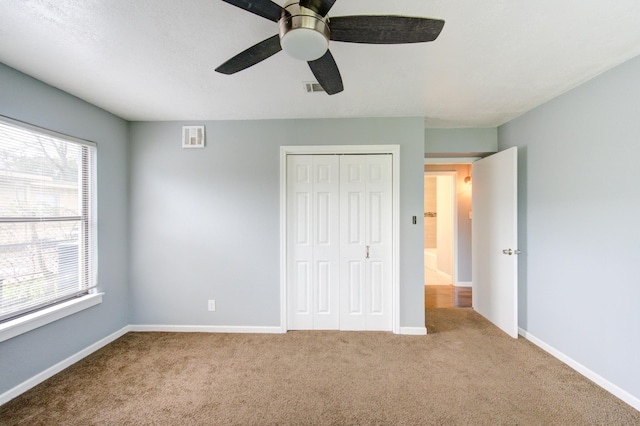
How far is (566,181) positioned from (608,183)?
13.7 inches

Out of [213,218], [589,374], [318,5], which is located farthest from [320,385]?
[318,5]

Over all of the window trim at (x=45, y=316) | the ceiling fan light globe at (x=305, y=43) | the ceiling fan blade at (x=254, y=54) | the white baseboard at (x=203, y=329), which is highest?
the ceiling fan blade at (x=254, y=54)

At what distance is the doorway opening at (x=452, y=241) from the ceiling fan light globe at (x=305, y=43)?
367 centimetres

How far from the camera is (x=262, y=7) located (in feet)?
3.39

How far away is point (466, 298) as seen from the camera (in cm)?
405

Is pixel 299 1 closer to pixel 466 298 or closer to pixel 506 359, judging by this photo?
pixel 506 359

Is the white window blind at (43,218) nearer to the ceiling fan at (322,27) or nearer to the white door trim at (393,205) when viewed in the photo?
the white door trim at (393,205)

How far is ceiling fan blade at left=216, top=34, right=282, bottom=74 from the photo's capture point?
4.01 feet

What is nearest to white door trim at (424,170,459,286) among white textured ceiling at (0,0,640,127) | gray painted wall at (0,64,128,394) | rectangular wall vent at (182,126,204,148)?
white textured ceiling at (0,0,640,127)

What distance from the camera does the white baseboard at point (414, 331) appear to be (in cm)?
284

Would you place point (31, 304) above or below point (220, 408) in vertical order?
above

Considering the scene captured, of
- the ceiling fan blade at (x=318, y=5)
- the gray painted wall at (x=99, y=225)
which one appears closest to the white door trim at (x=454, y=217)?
the ceiling fan blade at (x=318, y=5)

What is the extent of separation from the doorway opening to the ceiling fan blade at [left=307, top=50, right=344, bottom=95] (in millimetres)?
3392

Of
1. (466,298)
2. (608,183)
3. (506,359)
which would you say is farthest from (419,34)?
(466,298)
